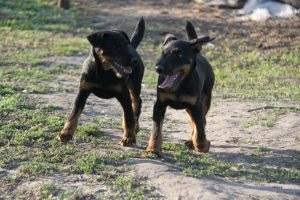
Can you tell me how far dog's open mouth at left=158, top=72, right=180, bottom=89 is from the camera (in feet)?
22.6

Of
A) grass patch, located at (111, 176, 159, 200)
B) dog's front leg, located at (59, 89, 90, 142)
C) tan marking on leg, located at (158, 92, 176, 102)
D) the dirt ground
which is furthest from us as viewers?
dog's front leg, located at (59, 89, 90, 142)

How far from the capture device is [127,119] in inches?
295

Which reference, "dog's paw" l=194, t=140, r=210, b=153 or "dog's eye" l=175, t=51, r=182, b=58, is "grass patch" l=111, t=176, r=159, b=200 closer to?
"dog's paw" l=194, t=140, r=210, b=153

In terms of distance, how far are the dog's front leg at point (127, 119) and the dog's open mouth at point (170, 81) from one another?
0.61m

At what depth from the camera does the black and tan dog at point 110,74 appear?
23.6ft

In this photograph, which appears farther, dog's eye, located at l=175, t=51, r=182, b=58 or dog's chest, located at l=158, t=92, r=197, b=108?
dog's chest, located at l=158, t=92, r=197, b=108

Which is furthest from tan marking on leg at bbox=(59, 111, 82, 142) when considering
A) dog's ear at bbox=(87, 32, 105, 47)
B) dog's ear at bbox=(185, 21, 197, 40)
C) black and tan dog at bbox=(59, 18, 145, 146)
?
dog's ear at bbox=(185, 21, 197, 40)

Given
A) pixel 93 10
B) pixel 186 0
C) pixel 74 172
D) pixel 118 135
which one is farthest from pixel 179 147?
pixel 186 0

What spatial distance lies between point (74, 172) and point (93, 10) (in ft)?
41.4

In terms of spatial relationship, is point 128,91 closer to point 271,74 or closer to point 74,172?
point 74,172

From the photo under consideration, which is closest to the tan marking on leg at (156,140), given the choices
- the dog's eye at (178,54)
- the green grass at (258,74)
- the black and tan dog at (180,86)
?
the black and tan dog at (180,86)

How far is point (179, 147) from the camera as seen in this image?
7.77 metres

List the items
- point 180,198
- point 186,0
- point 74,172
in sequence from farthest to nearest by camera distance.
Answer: point 186,0 < point 74,172 < point 180,198

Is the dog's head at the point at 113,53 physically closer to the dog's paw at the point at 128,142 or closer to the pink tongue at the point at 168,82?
the pink tongue at the point at 168,82
